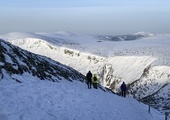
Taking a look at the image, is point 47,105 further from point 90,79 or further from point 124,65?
point 124,65

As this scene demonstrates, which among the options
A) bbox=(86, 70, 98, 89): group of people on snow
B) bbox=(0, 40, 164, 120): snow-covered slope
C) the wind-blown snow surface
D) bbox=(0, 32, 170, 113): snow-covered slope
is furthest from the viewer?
bbox=(0, 32, 170, 113): snow-covered slope

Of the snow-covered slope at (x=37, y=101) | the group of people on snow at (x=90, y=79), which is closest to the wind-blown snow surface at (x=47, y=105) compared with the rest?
the snow-covered slope at (x=37, y=101)

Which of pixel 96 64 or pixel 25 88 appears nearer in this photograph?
pixel 25 88

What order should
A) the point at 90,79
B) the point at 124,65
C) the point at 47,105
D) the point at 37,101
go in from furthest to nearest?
1. the point at 124,65
2. the point at 90,79
3. the point at 37,101
4. the point at 47,105

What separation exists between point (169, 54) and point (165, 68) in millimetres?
33851

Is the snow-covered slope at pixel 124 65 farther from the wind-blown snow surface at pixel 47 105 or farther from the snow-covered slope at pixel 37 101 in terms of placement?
the wind-blown snow surface at pixel 47 105

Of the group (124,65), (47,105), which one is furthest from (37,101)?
(124,65)

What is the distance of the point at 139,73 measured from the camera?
9619 centimetres

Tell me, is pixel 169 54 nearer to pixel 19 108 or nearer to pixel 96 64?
pixel 96 64

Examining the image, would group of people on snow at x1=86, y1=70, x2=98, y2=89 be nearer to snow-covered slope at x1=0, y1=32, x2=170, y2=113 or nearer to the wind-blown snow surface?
the wind-blown snow surface

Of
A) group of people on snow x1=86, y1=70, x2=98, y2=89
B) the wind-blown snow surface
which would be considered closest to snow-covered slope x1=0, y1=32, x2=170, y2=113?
group of people on snow x1=86, y1=70, x2=98, y2=89

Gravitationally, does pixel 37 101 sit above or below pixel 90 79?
below

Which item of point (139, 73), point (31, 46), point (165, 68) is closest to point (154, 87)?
point (165, 68)

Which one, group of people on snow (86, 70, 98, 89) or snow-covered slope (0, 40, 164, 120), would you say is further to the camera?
group of people on snow (86, 70, 98, 89)
